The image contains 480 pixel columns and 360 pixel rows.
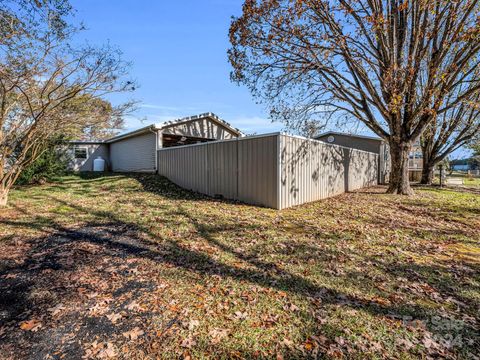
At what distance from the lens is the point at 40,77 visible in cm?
761

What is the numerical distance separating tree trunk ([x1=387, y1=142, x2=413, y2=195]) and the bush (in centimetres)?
1593

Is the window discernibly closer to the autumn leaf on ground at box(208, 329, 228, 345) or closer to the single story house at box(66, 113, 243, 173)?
the single story house at box(66, 113, 243, 173)

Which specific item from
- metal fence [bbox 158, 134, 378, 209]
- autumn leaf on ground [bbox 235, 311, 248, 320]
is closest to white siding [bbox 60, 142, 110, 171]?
metal fence [bbox 158, 134, 378, 209]

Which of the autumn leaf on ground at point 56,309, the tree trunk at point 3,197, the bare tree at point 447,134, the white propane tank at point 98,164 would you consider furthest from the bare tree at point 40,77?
the bare tree at point 447,134

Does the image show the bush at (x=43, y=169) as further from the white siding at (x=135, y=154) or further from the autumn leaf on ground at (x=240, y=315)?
the autumn leaf on ground at (x=240, y=315)

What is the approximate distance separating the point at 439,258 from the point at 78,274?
5.68m

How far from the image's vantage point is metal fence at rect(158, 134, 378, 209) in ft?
25.4

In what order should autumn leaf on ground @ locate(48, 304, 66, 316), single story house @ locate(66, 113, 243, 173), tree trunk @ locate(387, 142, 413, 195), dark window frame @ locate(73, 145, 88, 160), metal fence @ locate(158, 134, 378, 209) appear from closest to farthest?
autumn leaf on ground @ locate(48, 304, 66, 316) → metal fence @ locate(158, 134, 378, 209) → tree trunk @ locate(387, 142, 413, 195) → single story house @ locate(66, 113, 243, 173) → dark window frame @ locate(73, 145, 88, 160)

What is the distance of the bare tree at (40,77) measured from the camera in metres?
6.16

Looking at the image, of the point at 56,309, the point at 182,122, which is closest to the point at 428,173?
the point at 182,122

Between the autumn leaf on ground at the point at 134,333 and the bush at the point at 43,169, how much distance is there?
12.9m

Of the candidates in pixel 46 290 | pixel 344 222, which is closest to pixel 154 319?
pixel 46 290

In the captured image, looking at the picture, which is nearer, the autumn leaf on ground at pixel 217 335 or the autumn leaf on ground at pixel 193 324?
the autumn leaf on ground at pixel 217 335

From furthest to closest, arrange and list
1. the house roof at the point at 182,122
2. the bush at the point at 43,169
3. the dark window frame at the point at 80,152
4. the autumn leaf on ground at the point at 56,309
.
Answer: the dark window frame at the point at 80,152 → the house roof at the point at 182,122 → the bush at the point at 43,169 → the autumn leaf on ground at the point at 56,309
